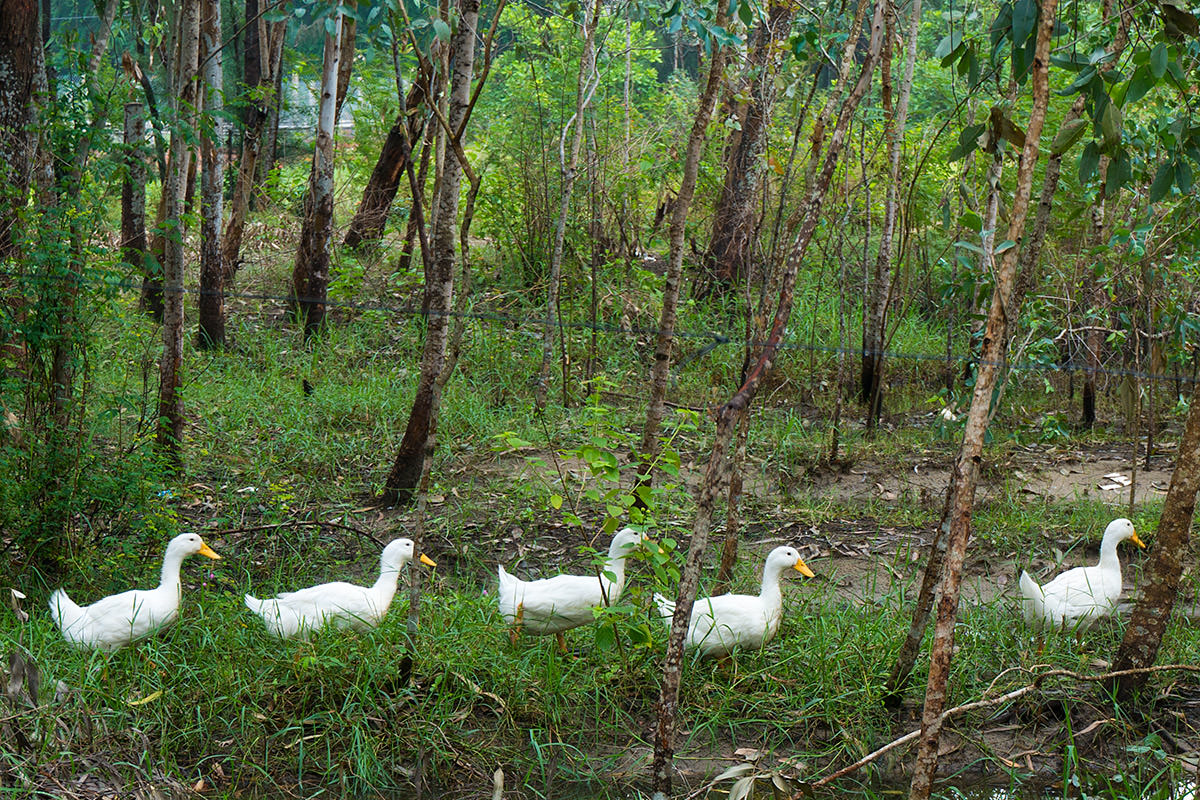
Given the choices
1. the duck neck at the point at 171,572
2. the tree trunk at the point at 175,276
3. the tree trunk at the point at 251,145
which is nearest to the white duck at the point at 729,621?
the duck neck at the point at 171,572

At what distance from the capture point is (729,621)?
4.16m

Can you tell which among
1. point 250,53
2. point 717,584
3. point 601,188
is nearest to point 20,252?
point 717,584

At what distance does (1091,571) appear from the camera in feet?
15.0

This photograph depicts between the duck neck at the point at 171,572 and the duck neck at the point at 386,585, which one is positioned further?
the duck neck at the point at 386,585

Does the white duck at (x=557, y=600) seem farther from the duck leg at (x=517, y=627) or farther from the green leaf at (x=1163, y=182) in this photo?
the green leaf at (x=1163, y=182)

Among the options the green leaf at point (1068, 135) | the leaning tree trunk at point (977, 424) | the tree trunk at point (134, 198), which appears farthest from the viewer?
the tree trunk at point (134, 198)

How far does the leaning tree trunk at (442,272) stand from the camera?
165 inches

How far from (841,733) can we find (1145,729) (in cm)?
107

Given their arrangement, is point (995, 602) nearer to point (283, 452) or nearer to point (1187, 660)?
point (1187, 660)

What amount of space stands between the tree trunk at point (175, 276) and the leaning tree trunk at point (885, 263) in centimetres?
406

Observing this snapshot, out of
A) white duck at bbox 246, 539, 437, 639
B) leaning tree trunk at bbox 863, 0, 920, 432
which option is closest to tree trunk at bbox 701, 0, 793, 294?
leaning tree trunk at bbox 863, 0, 920, 432

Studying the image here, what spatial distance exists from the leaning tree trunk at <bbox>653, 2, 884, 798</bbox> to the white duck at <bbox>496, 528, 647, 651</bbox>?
0.93 metres

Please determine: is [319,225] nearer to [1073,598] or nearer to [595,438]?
[595,438]

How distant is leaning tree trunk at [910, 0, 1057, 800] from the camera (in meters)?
2.59
